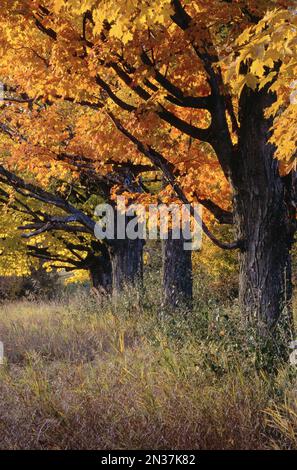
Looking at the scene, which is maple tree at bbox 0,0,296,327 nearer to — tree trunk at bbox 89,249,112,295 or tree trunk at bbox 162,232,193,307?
tree trunk at bbox 162,232,193,307

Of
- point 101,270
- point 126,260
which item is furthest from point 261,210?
point 101,270

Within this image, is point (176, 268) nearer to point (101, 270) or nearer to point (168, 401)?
point (168, 401)

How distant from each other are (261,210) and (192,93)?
1841mm

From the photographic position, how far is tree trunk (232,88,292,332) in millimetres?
8469

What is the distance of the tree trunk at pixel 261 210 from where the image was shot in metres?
8.47

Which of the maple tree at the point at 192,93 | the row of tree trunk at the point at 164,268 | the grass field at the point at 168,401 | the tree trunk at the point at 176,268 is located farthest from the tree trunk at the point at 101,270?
the grass field at the point at 168,401

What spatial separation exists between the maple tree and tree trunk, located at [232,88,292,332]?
1 centimetres

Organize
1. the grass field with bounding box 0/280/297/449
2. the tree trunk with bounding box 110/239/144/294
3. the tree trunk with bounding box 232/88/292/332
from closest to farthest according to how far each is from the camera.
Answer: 1. the grass field with bounding box 0/280/297/449
2. the tree trunk with bounding box 232/88/292/332
3. the tree trunk with bounding box 110/239/144/294

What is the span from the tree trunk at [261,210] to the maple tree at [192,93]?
0.01m

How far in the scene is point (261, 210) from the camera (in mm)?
8492

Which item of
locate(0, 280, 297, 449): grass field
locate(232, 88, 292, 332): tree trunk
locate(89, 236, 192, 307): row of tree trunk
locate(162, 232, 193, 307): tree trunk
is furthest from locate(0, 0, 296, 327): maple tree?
locate(162, 232, 193, 307): tree trunk

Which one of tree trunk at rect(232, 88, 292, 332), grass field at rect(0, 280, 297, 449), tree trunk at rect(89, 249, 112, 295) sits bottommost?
grass field at rect(0, 280, 297, 449)

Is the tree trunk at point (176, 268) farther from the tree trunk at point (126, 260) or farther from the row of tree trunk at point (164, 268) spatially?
the tree trunk at point (126, 260)

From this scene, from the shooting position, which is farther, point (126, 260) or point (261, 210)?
point (126, 260)
